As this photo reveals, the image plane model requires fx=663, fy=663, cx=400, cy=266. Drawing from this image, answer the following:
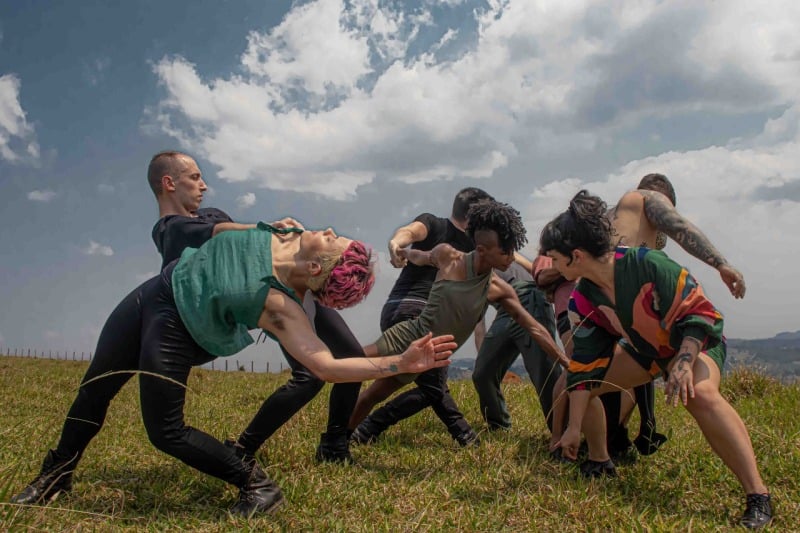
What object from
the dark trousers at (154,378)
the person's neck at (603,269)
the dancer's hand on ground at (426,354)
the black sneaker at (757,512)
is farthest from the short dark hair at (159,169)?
the black sneaker at (757,512)

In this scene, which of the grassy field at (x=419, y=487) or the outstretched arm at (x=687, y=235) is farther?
the outstretched arm at (x=687, y=235)

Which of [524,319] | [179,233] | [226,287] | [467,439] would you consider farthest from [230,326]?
[467,439]

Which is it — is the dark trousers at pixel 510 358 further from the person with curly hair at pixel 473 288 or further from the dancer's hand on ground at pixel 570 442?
the dancer's hand on ground at pixel 570 442

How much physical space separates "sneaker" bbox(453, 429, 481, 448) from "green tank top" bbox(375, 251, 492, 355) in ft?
3.35

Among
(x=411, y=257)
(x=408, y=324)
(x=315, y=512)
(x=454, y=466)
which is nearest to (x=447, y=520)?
(x=315, y=512)

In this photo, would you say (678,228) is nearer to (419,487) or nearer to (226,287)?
(419,487)

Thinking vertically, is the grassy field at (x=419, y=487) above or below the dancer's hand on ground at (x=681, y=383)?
below

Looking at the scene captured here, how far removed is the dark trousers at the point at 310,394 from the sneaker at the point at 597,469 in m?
1.70

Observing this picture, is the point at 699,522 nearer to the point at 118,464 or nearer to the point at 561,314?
the point at 561,314

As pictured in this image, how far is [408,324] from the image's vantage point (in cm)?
509

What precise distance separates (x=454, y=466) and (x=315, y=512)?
136 centimetres

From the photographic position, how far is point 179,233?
14.3 ft

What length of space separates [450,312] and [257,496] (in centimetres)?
187

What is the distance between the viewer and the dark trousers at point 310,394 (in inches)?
168
